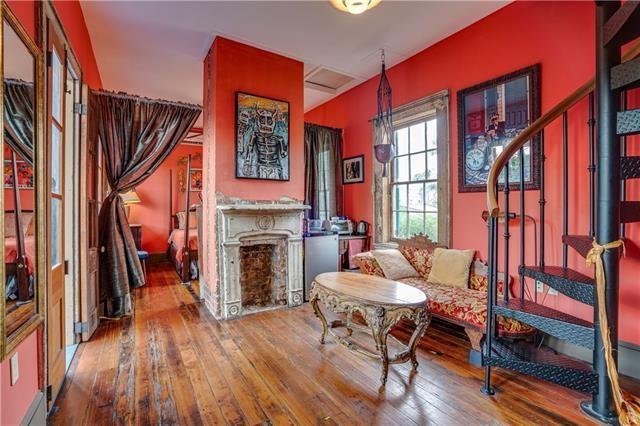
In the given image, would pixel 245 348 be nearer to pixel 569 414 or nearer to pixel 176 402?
pixel 176 402

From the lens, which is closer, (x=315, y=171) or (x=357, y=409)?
(x=357, y=409)

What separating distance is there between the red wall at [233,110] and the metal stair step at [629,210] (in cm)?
306

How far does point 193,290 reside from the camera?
15.0 ft

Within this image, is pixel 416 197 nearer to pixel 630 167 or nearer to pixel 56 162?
pixel 630 167

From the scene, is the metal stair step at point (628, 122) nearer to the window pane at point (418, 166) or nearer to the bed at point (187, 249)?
the window pane at point (418, 166)

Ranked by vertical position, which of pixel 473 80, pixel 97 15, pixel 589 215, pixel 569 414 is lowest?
pixel 569 414

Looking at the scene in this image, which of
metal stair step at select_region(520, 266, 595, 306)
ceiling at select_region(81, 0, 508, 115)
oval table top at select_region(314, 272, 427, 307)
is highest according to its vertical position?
ceiling at select_region(81, 0, 508, 115)

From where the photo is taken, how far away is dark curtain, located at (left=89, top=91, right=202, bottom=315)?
135 inches

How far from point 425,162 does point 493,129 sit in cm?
94

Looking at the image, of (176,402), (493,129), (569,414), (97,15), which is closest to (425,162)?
(493,129)

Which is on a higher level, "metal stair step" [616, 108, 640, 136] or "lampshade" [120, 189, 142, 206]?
"metal stair step" [616, 108, 640, 136]

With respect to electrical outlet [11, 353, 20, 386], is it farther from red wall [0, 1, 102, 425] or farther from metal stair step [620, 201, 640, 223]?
metal stair step [620, 201, 640, 223]

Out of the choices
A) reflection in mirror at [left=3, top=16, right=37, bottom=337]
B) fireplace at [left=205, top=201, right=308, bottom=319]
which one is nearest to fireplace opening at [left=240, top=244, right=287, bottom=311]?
fireplace at [left=205, top=201, right=308, bottom=319]

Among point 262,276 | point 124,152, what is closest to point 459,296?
point 262,276
